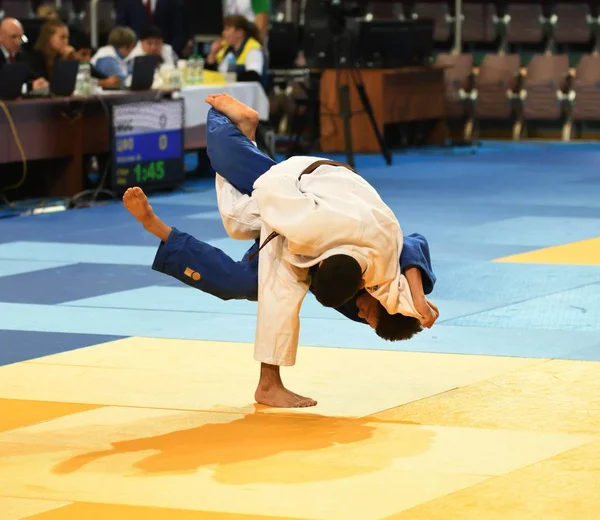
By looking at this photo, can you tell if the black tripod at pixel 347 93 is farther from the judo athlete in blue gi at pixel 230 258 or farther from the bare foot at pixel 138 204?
the bare foot at pixel 138 204

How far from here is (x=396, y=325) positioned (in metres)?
5.76

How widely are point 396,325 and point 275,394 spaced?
0.57 m

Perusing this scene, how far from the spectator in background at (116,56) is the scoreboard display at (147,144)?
0.80m

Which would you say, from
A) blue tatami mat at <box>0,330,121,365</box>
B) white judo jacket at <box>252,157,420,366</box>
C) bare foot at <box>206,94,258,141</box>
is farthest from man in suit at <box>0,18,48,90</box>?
white judo jacket at <box>252,157,420,366</box>

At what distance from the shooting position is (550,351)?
709cm

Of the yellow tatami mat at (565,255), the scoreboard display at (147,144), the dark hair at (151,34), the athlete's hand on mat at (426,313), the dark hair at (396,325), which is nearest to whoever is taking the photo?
the athlete's hand on mat at (426,313)

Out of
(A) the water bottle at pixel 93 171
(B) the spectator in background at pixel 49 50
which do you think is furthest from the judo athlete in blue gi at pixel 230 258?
(B) the spectator in background at pixel 49 50

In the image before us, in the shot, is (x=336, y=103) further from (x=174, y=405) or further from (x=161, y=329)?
(x=174, y=405)

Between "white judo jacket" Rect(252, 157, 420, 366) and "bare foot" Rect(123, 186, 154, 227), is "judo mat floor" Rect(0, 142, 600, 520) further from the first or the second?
"bare foot" Rect(123, 186, 154, 227)

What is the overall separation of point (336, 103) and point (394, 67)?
976mm

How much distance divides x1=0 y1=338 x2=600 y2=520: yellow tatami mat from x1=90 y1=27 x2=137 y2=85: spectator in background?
311 inches

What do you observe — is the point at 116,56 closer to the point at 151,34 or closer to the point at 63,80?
the point at 151,34

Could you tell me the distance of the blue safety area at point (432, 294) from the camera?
748cm

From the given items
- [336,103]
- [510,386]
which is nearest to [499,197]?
[336,103]
